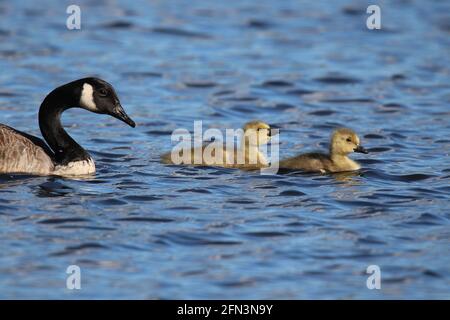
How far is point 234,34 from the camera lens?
20922 mm

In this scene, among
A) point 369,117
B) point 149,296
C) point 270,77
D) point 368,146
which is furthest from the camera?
point 270,77

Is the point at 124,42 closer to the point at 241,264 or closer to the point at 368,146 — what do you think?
the point at 368,146

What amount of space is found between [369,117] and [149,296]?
7915 millimetres

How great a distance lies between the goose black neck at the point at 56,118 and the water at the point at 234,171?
550mm

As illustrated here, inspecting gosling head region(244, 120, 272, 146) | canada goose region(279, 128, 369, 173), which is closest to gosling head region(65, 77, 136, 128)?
gosling head region(244, 120, 272, 146)

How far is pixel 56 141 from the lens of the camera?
1220cm

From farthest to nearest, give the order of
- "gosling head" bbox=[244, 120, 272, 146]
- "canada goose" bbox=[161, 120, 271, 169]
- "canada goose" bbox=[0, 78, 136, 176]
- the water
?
1. "gosling head" bbox=[244, 120, 272, 146]
2. "canada goose" bbox=[161, 120, 271, 169]
3. "canada goose" bbox=[0, 78, 136, 176]
4. the water

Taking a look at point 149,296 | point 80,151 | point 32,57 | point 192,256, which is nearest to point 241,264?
point 192,256

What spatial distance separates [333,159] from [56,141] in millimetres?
3159

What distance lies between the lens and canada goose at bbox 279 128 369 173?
39.7ft

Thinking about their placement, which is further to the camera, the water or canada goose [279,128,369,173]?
canada goose [279,128,369,173]

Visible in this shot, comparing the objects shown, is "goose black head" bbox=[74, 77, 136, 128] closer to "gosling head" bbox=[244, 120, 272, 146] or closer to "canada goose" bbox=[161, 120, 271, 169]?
"canada goose" bbox=[161, 120, 271, 169]

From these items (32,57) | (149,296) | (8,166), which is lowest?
(149,296)

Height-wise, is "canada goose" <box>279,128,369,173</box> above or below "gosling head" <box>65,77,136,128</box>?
below
